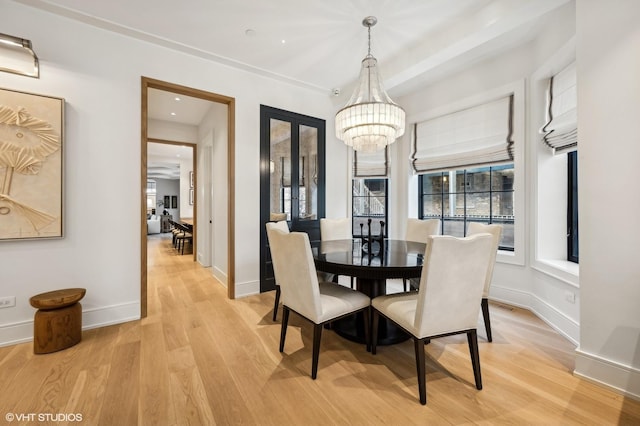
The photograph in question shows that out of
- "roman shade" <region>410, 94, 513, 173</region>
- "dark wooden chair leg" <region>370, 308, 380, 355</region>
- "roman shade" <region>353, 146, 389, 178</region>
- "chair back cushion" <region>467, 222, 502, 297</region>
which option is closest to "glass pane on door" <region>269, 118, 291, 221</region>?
"roman shade" <region>353, 146, 389, 178</region>

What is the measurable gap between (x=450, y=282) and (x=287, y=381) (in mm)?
1236

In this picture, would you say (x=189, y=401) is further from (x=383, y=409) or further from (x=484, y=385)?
(x=484, y=385)

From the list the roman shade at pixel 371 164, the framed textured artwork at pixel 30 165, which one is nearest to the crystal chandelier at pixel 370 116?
the roman shade at pixel 371 164

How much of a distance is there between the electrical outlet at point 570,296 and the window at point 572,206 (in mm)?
524

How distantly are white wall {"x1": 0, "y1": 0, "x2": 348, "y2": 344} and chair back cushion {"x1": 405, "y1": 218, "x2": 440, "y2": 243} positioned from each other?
3.12 metres

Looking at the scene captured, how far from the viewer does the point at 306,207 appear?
13.3ft

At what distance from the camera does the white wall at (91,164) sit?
2.27m

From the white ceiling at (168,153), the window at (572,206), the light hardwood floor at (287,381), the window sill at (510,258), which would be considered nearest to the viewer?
the light hardwood floor at (287,381)

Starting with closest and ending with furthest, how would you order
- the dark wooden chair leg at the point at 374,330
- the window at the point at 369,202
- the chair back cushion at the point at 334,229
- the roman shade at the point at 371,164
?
the dark wooden chair leg at the point at 374,330 < the chair back cushion at the point at 334,229 < the roman shade at the point at 371,164 < the window at the point at 369,202

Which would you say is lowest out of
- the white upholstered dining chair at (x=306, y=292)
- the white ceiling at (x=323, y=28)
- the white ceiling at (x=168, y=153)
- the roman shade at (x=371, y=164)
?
the white upholstered dining chair at (x=306, y=292)

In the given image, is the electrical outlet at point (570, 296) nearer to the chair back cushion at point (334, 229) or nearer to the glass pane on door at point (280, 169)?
the chair back cushion at point (334, 229)

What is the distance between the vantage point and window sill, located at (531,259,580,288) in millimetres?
2283

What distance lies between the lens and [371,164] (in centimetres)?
445

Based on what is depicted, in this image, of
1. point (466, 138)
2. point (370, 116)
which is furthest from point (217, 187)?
point (466, 138)
